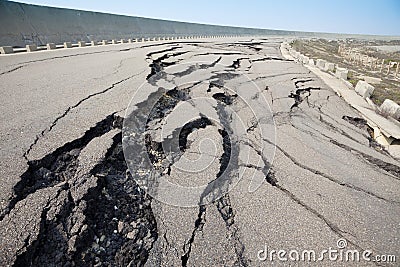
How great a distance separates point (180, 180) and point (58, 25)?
17634mm

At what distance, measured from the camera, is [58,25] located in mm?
15906

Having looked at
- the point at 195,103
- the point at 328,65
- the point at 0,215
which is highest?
the point at 0,215

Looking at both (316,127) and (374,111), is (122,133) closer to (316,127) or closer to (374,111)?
(316,127)

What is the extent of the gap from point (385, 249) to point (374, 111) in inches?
179

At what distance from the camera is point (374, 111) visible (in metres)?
5.53

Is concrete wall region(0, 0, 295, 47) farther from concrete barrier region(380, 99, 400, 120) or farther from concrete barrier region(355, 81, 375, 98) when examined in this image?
concrete barrier region(380, 99, 400, 120)

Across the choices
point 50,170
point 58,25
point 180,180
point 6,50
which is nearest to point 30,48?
point 6,50

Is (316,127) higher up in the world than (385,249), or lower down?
lower down

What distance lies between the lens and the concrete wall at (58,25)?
1241cm

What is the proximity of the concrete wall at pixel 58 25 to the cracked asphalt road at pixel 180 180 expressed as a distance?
10.7 metres

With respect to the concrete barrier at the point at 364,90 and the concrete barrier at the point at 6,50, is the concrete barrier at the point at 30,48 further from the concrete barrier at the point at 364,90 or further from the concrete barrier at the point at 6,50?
the concrete barrier at the point at 364,90

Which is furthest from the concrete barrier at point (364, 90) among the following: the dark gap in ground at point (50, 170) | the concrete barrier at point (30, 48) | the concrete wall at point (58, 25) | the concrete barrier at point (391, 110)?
the concrete wall at point (58, 25)

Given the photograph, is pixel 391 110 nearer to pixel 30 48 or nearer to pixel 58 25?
pixel 30 48

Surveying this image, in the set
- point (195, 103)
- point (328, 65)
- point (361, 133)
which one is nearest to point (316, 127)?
point (361, 133)
